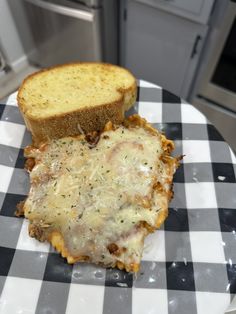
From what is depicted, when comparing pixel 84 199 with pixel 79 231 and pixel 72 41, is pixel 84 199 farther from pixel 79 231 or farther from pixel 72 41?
pixel 72 41

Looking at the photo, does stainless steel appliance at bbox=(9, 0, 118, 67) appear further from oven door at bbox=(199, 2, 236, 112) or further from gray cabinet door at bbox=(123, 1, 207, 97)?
oven door at bbox=(199, 2, 236, 112)

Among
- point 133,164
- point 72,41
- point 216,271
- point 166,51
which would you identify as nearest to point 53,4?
point 72,41

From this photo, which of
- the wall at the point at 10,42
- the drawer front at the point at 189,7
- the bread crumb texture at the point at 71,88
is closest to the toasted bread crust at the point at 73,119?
the bread crumb texture at the point at 71,88

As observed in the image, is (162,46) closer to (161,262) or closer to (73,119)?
(73,119)

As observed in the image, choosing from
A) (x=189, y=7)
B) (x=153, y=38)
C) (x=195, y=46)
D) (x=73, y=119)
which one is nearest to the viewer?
(x=73, y=119)

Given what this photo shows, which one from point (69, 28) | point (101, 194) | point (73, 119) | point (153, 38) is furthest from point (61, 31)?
point (101, 194)

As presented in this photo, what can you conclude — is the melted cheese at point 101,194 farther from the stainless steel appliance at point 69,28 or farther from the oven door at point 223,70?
the stainless steel appliance at point 69,28
